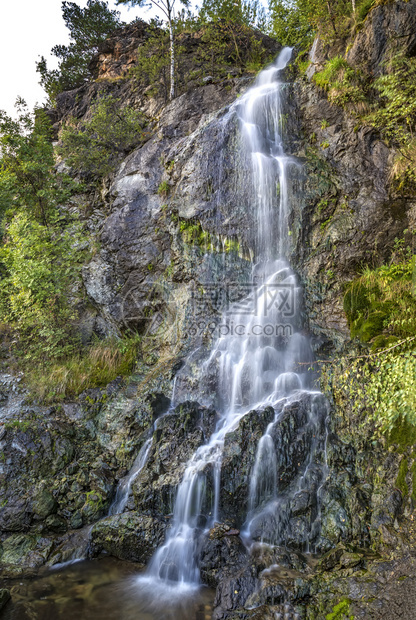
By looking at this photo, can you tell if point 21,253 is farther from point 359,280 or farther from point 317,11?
point 317,11

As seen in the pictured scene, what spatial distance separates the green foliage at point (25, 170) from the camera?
11.6m

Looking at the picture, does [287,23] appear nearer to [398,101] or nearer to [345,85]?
[345,85]

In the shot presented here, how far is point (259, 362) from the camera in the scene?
7777mm

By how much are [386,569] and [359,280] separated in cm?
516

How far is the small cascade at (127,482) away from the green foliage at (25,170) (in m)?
8.34

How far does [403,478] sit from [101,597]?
14.9 feet

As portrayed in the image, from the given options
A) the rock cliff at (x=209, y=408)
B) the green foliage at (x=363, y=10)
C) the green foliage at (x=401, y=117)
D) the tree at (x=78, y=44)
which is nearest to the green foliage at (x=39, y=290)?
the rock cliff at (x=209, y=408)

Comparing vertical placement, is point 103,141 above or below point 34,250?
above

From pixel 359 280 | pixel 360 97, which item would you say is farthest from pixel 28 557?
pixel 360 97

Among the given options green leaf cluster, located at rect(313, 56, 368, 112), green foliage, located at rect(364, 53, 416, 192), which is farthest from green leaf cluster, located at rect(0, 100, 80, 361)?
green foliage, located at rect(364, 53, 416, 192)

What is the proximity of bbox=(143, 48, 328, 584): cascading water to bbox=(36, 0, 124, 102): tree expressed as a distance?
45.1ft

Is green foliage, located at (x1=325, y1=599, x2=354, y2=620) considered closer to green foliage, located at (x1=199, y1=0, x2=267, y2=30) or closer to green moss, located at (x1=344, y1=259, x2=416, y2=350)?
green moss, located at (x1=344, y1=259, x2=416, y2=350)

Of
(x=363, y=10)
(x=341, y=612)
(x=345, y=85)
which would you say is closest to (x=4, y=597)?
(x=341, y=612)

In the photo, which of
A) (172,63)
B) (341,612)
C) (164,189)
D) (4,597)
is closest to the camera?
(341,612)
